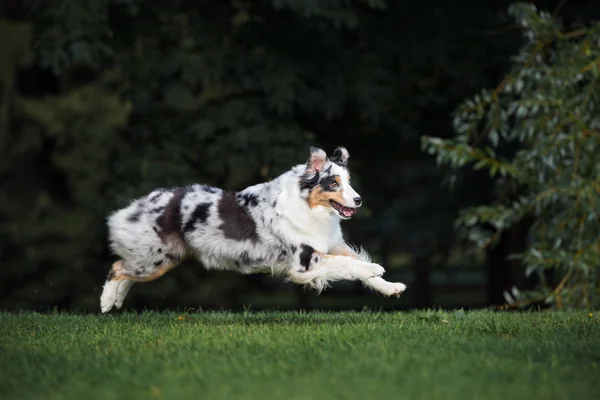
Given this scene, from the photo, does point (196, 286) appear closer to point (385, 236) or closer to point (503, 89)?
point (385, 236)

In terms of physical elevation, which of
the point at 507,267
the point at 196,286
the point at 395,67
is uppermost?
the point at 395,67

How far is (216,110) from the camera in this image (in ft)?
51.4

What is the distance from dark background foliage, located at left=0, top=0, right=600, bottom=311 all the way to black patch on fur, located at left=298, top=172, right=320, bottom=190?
494 centimetres

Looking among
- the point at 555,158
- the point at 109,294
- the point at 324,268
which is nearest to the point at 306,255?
the point at 324,268

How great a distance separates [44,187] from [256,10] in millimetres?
5110

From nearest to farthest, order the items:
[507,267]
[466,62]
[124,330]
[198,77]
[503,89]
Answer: [124,330] → [503,89] → [198,77] → [466,62] → [507,267]

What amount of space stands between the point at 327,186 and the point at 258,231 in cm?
74

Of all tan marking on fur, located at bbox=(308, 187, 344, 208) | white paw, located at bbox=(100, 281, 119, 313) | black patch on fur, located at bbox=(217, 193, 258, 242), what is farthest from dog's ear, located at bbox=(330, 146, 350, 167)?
white paw, located at bbox=(100, 281, 119, 313)

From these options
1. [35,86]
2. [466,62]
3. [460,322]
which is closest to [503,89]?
[466,62]

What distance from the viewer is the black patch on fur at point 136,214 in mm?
10250

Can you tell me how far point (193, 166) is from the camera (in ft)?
52.5

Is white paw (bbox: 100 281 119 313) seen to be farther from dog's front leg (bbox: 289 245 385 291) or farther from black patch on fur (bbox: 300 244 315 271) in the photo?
black patch on fur (bbox: 300 244 315 271)

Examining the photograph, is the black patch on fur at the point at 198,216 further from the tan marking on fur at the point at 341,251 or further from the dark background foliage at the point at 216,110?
the dark background foliage at the point at 216,110

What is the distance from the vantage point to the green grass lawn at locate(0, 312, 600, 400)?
6.16 m
